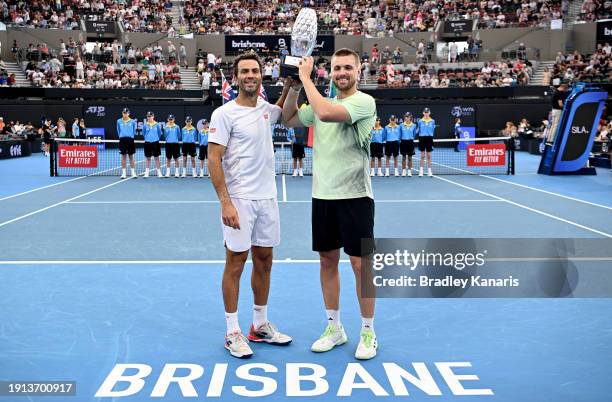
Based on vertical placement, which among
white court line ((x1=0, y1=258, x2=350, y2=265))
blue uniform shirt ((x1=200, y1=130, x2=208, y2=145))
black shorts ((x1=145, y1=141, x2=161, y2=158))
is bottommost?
white court line ((x1=0, y1=258, x2=350, y2=265))

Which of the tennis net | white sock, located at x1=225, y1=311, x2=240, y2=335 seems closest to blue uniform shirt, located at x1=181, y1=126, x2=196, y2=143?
the tennis net

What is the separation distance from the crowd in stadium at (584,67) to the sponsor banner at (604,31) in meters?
0.41

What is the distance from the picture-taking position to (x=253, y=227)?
480 cm

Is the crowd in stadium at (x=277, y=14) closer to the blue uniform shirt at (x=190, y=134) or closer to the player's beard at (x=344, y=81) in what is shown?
the blue uniform shirt at (x=190, y=134)

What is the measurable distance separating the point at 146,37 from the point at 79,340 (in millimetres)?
38577

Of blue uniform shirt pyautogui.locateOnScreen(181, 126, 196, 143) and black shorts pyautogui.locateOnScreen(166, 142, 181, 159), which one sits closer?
black shorts pyautogui.locateOnScreen(166, 142, 181, 159)

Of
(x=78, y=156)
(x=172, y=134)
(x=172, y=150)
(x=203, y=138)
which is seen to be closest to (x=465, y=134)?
(x=203, y=138)

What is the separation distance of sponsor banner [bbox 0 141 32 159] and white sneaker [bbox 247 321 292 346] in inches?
1035

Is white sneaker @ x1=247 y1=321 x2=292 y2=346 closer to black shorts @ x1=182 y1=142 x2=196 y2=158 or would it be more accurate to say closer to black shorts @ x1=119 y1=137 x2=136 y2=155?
black shorts @ x1=119 y1=137 x2=136 y2=155

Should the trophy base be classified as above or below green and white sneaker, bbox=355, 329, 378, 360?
above

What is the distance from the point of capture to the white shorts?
4684mm

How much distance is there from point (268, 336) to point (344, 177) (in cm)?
140

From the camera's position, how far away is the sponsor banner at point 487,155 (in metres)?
21.0

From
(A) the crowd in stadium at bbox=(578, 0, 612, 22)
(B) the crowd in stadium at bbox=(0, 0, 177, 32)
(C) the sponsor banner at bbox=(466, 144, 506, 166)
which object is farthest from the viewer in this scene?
(B) the crowd in stadium at bbox=(0, 0, 177, 32)
